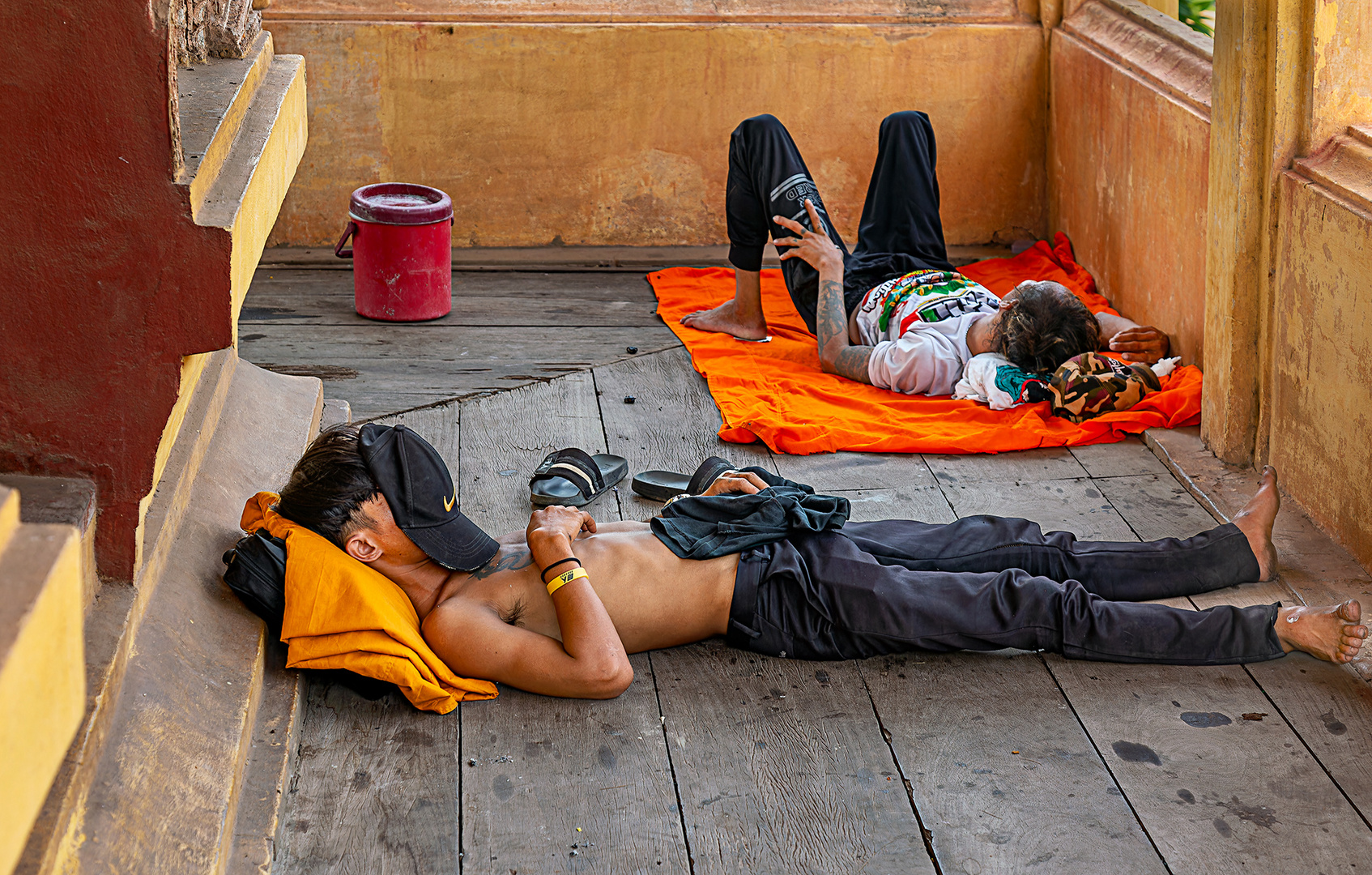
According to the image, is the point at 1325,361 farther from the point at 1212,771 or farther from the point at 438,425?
the point at 438,425

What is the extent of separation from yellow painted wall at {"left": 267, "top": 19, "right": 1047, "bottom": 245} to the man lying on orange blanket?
103 centimetres

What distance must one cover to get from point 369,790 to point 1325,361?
259 cm

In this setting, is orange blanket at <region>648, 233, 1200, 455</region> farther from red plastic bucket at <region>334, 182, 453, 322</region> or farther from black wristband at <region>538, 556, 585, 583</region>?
black wristband at <region>538, 556, 585, 583</region>

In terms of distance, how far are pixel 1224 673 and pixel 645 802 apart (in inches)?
52.0

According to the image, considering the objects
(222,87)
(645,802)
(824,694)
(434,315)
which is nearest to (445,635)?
(645,802)

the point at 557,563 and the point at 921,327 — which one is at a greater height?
the point at 921,327

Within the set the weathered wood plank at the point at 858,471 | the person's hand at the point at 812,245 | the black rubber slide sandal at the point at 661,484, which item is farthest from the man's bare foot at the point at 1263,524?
the person's hand at the point at 812,245

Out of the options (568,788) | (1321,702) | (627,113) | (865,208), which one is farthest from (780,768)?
(627,113)

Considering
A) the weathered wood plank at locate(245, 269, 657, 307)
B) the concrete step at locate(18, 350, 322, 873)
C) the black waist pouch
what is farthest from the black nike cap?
the weathered wood plank at locate(245, 269, 657, 307)

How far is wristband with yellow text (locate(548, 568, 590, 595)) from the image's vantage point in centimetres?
249

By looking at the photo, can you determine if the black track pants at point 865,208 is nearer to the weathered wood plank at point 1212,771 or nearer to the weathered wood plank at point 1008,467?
the weathered wood plank at point 1008,467

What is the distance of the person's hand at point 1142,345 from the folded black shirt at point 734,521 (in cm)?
196

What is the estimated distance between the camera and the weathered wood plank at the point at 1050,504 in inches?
135

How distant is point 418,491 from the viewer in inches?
97.3
